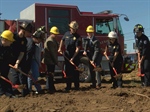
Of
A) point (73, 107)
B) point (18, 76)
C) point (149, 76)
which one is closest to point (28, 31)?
point (18, 76)

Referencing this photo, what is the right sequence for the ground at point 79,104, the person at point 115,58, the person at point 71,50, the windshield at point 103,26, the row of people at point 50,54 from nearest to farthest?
the ground at point 79,104
the row of people at point 50,54
the person at point 71,50
the person at point 115,58
the windshield at point 103,26

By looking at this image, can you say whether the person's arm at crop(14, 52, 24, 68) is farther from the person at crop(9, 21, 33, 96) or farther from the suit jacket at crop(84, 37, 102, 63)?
the suit jacket at crop(84, 37, 102, 63)

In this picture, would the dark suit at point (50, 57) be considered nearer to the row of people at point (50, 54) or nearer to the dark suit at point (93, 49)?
the row of people at point (50, 54)

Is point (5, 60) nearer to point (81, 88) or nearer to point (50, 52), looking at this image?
point (50, 52)

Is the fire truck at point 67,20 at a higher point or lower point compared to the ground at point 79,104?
higher

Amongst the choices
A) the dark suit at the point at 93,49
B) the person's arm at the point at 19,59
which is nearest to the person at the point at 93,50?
the dark suit at the point at 93,49

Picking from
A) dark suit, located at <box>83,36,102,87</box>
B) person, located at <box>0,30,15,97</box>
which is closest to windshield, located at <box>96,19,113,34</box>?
dark suit, located at <box>83,36,102,87</box>

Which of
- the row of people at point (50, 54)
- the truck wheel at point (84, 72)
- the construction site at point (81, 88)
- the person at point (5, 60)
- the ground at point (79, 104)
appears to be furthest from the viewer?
the truck wheel at point (84, 72)

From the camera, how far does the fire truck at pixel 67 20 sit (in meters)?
11.4

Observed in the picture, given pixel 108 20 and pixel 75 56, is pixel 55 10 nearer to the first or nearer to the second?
pixel 108 20

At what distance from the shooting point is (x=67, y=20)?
11750 millimetres

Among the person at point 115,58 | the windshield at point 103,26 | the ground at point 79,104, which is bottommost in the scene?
the ground at point 79,104

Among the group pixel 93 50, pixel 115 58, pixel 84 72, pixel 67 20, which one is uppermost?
pixel 67 20

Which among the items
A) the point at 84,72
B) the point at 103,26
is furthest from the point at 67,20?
the point at 84,72
